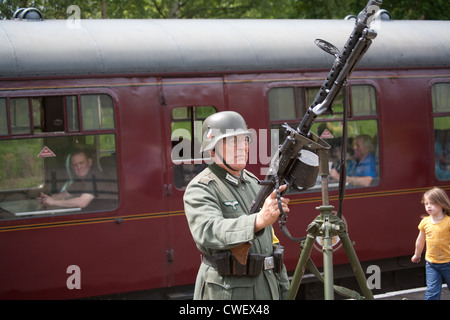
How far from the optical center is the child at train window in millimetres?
5648

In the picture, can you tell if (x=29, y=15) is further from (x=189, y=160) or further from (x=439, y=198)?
(x=439, y=198)

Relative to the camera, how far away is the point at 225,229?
10.2 feet

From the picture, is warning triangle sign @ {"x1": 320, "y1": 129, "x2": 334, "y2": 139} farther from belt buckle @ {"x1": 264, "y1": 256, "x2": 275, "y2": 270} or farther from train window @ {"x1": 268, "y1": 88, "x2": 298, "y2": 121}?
belt buckle @ {"x1": 264, "y1": 256, "x2": 275, "y2": 270}

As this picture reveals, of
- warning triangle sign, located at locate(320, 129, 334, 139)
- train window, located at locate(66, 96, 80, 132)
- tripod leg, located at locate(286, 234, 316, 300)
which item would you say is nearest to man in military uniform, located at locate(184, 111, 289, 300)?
tripod leg, located at locate(286, 234, 316, 300)

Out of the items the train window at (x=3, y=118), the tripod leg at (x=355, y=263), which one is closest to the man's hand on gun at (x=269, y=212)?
the tripod leg at (x=355, y=263)

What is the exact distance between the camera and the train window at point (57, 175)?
19.3 ft

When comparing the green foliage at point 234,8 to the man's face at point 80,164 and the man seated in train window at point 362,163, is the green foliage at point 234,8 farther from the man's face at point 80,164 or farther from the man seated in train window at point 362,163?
the man seated in train window at point 362,163

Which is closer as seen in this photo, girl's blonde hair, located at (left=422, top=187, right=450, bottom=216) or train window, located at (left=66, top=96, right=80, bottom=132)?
girl's blonde hair, located at (left=422, top=187, right=450, bottom=216)

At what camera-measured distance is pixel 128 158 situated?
6297 millimetres

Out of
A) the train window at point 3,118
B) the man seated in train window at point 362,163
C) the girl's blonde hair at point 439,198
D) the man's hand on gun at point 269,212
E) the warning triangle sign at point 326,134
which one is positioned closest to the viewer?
the man's hand on gun at point 269,212

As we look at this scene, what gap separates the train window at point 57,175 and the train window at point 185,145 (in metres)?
0.61

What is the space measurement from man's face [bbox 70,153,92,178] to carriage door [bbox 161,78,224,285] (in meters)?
0.76
